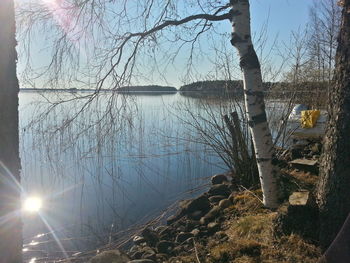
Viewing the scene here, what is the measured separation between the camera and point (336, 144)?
122 inches

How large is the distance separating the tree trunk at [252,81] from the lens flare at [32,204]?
225 inches

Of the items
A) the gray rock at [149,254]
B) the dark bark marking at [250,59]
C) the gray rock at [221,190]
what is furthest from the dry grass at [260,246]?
the gray rock at [221,190]

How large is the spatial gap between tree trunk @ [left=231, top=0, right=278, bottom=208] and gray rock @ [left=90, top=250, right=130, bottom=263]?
7.61 feet

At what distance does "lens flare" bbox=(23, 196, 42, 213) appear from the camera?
7806mm

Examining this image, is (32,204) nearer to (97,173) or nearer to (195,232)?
(97,173)

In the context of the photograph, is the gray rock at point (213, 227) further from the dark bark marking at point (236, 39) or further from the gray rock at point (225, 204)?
the dark bark marking at point (236, 39)

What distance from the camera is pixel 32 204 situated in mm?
8164

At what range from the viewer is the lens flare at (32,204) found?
25.6ft

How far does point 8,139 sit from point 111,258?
2.77 meters

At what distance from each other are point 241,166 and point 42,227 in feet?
14.2

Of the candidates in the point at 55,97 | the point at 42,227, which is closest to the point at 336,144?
the point at 55,97

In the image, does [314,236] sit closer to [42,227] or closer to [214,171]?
[42,227]

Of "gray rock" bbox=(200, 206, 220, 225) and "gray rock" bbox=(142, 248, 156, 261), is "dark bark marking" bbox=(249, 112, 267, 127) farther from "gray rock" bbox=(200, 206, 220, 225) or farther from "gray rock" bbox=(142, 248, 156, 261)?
"gray rock" bbox=(142, 248, 156, 261)

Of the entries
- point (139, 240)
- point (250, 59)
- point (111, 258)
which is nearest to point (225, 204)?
point (139, 240)
